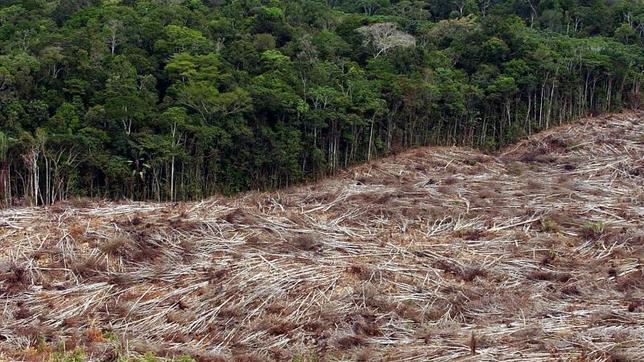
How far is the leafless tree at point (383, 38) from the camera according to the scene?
1820 cm

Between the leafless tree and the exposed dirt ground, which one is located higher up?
the leafless tree

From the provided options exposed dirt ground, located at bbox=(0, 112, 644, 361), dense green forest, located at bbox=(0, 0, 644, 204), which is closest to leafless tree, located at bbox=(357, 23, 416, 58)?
dense green forest, located at bbox=(0, 0, 644, 204)

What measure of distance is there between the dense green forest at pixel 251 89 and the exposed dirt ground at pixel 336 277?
2.91m

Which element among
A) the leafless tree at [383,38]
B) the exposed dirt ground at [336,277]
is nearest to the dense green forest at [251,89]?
the leafless tree at [383,38]

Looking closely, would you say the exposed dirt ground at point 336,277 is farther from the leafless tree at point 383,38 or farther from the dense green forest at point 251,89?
the leafless tree at point 383,38

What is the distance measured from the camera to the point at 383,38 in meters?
18.5

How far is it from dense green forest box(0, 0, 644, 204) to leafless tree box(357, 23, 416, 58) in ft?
0.15

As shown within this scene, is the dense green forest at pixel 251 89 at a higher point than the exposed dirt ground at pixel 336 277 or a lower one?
higher

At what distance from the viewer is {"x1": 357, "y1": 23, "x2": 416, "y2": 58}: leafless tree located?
18.2m

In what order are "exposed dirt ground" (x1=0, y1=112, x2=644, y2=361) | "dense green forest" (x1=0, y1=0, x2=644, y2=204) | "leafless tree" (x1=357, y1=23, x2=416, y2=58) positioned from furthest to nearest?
"leafless tree" (x1=357, y1=23, x2=416, y2=58) < "dense green forest" (x1=0, y1=0, x2=644, y2=204) < "exposed dirt ground" (x1=0, y1=112, x2=644, y2=361)

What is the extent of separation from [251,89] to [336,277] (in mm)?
8044

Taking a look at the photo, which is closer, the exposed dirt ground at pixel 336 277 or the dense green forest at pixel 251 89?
the exposed dirt ground at pixel 336 277

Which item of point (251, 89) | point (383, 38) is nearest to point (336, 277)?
point (251, 89)

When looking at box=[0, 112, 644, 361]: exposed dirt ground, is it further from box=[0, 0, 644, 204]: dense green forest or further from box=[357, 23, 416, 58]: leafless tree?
box=[357, 23, 416, 58]: leafless tree
